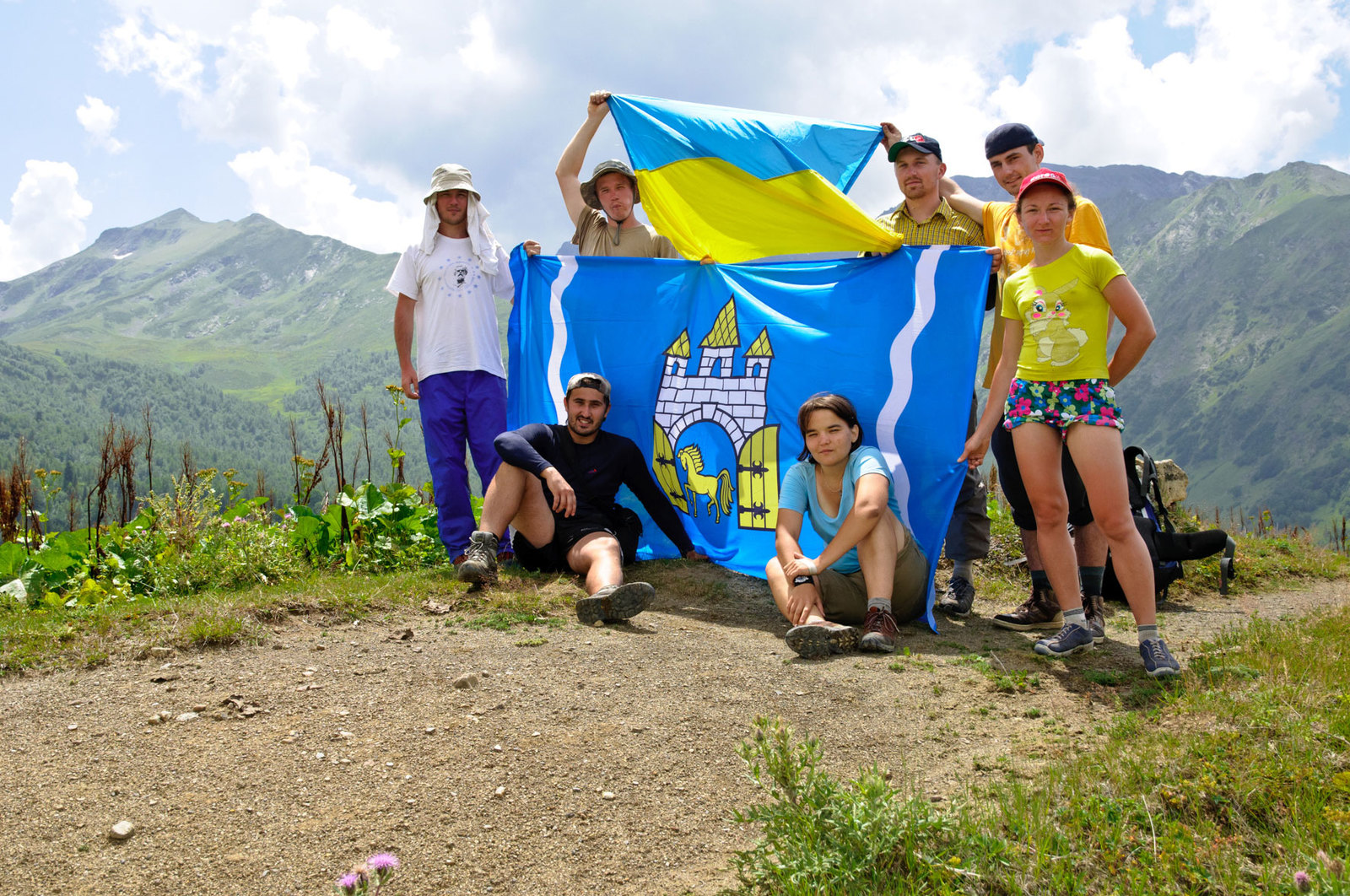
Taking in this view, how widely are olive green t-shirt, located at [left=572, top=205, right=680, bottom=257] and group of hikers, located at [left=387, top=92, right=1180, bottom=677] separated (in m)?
0.01

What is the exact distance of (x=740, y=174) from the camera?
5871 mm

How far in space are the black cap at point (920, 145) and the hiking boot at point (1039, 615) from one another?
99.3 inches

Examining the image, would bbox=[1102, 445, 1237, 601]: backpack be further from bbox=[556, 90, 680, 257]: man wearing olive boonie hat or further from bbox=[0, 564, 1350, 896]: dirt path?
bbox=[556, 90, 680, 257]: man wearing olive boonie hat

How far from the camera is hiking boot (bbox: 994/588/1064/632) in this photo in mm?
4828

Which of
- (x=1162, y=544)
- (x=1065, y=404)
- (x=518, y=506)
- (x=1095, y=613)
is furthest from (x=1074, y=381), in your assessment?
(x=518, y=506)

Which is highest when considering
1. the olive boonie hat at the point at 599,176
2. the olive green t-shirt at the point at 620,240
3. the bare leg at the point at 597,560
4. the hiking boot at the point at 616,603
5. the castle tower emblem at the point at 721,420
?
the olive boonie hat at the point at 599,176

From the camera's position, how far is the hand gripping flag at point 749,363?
493cm

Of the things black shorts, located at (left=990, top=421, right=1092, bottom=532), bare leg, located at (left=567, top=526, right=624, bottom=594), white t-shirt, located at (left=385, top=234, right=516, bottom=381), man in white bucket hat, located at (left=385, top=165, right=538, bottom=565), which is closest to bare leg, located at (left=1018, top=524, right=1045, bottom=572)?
black shorts, located at (left=990, top=421, right=1092, bottom=532)

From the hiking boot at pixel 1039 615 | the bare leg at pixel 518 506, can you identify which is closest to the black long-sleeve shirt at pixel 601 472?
the bare leg at pixel 518 506

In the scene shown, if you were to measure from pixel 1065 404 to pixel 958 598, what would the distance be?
5.66 feet

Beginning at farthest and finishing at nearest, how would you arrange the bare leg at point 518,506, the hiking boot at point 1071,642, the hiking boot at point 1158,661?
the bare leg at point 518,506 → the hiking boot at point 1071,642 → the hiking boot at point 1158,661

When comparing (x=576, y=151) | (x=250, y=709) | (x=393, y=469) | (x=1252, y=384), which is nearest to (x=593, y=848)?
(x=250, y=709)

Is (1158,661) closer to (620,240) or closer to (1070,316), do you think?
(1070,316)

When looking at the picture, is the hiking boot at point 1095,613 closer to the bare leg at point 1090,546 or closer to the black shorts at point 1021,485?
the bare leg at point 1090,546
